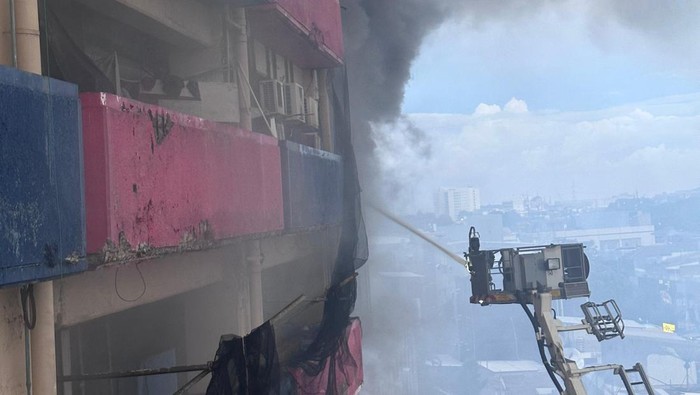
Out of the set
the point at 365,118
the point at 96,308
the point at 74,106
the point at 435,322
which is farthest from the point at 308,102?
the point at 435,322

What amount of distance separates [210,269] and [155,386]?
4.84ft

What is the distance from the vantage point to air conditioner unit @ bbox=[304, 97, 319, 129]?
1158cm

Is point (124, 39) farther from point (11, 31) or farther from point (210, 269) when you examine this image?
point (11, 31)

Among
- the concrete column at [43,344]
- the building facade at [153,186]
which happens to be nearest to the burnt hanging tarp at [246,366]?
the building facade at [153,186]

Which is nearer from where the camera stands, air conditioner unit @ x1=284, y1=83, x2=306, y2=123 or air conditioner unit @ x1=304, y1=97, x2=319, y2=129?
air conditioner unit @ x1=284, y1=83, x2=306, y2=123

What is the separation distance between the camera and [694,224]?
83.9m

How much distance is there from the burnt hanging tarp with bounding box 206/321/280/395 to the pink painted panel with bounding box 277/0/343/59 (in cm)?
480

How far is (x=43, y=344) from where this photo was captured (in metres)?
4.02

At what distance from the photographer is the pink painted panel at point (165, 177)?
4.29m

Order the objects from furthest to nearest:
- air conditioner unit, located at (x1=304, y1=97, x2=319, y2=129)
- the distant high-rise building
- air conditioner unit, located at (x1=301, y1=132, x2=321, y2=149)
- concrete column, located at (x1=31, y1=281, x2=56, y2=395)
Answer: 1. the distant high-rise building
2. air conditioner unit, located at (x1=301, y1=132, x2=321, y2=149)
3. air conditioner unit, located at (x1=304, y1=97, x2=319, y2=129)
4. concrete column, located at (x1=31, y1=281, x2=56, y2=395)

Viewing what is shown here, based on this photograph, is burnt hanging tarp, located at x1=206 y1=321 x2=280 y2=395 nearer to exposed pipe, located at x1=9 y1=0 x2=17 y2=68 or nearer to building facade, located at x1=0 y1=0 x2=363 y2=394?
building facade, located at x1=0 y1=0 x2=363 y2=394

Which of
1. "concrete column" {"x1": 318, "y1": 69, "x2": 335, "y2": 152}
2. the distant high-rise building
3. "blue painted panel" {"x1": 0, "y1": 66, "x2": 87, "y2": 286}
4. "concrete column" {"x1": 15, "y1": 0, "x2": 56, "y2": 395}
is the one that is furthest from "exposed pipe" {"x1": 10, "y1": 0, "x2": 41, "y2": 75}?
the distant high-rise building

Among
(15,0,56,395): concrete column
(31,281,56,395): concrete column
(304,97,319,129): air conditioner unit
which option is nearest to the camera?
(15,0,56,395): concrete column

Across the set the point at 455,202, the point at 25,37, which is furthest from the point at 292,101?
the point at 455,202
